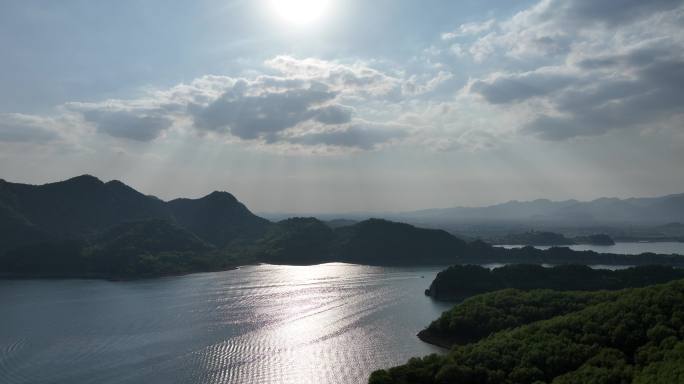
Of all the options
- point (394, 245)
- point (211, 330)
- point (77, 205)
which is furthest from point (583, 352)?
point (77, 205)

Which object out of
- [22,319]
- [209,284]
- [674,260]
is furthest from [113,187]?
[674,260]

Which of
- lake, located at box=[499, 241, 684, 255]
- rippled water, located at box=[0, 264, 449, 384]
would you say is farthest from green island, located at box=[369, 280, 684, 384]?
lake, located at box=[499, 241, 684, 255]

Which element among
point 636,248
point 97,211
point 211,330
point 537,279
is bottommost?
point 211,330

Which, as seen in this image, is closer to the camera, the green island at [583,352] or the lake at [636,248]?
the green island at [583,352]

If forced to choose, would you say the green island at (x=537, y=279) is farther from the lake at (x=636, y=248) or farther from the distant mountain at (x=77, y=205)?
the distant mountain at (x=77, y=205)

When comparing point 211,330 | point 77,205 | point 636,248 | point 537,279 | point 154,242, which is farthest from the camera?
point 636,248

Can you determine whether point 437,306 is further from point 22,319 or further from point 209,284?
point 22,319

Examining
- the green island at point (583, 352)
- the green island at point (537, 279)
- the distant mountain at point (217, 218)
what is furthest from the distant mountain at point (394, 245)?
the green island at point (583, 352)

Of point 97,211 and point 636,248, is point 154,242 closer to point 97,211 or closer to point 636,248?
point 97,211
